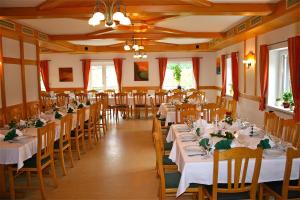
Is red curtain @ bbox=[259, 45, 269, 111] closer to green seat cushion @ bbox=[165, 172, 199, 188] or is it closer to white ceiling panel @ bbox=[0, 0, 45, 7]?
green seat cushion @ bbox=[165, 172, 199, 188]

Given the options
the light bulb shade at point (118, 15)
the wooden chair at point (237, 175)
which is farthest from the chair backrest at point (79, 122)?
the wooden chair at point (237, 175)

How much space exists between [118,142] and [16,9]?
12.7 ft

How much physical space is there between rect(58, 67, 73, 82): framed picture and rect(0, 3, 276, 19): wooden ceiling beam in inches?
334

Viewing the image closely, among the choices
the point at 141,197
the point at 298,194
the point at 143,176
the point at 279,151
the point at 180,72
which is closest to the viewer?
the point at 298,194

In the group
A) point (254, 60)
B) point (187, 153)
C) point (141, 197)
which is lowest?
point (141, 197)

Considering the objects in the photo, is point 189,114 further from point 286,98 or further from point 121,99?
point 121,99

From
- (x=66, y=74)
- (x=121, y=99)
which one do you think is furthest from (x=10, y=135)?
(x=66, y=74)

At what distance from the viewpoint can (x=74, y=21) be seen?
7.34 m

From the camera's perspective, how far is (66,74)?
46.7ft

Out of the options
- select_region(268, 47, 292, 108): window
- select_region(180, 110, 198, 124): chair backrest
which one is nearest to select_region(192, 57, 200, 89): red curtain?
select_region(268, 47, 292, 108): window

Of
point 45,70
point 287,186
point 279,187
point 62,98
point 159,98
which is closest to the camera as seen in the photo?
point 287,186

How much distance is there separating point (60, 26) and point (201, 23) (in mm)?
3932

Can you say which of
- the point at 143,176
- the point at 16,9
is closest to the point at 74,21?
the point at 16,9

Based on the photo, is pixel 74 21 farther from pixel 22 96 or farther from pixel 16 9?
pixel 22 96
